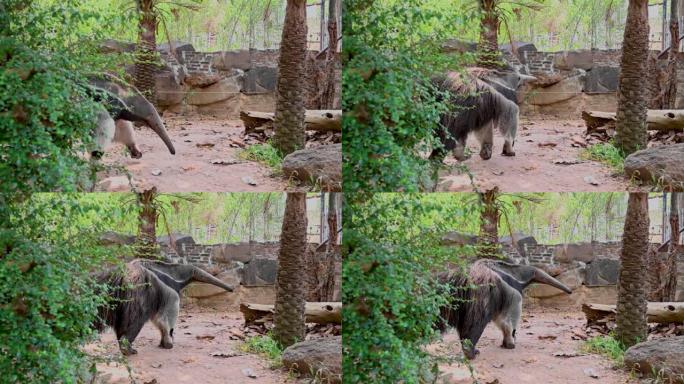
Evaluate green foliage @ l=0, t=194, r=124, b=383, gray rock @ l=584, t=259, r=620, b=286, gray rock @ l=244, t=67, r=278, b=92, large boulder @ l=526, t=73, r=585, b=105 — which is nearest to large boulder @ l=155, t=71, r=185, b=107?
gray rock @ l=244, t=67, r=278, b=92

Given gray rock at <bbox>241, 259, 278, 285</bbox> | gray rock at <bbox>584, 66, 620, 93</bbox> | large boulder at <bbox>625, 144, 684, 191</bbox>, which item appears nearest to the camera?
large boulder at <bbox>625, 144, 684, 191</bbox>

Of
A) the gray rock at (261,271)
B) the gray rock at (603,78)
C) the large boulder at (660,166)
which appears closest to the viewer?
the large boulder at (660,166)

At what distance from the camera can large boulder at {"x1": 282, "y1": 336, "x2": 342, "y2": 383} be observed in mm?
4645

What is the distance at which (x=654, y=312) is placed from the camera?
4598 mm

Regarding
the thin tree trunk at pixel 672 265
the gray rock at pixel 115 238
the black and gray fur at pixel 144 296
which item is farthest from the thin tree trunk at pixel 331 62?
the thin tree trunk at pixel 672 265

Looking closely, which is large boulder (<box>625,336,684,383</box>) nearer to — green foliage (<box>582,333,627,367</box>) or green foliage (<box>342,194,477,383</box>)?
green foliage (<box>582,333,627,367</box>)

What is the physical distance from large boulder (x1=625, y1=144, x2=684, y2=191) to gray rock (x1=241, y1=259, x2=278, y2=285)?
1795 millimetres

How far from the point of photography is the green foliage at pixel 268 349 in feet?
15.3

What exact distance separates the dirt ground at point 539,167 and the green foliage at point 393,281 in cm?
17

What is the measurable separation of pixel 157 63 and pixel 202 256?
998 mm

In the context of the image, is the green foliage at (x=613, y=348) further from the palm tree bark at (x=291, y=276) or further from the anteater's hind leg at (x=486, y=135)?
the palm tree bark at (x=291, y=276)

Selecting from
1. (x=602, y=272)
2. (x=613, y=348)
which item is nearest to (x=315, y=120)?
(x=602, y=272)

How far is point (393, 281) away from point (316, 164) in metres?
0.70

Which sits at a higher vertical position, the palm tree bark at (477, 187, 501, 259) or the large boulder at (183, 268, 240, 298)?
the palm tree bark at (477, 187, 501, 259)
